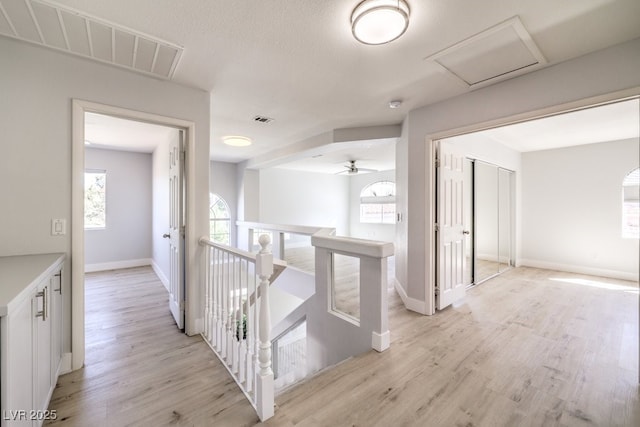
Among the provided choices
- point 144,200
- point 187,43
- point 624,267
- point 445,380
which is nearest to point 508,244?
point 624,267

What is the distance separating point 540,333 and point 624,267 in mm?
3350

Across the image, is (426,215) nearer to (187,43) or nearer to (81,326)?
(187,43)

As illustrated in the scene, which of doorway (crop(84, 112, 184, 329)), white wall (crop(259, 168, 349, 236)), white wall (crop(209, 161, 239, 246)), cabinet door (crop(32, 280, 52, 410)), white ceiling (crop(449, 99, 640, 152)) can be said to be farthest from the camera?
white wall (crop(259, 168, 349, 236))

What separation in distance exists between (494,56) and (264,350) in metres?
2.66

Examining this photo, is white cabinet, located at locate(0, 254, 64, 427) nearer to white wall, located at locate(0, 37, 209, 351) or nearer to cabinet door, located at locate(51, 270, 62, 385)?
cabinet door, located at locate(51, 270, 62, 385)

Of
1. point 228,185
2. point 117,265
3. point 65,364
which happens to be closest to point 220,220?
point 228,185

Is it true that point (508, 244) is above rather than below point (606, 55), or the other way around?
below

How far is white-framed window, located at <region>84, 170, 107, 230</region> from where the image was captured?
508 centimetres

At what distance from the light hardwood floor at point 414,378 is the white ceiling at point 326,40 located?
5.68 ft

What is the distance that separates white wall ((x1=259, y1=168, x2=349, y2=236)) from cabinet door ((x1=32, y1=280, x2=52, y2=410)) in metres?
6.09

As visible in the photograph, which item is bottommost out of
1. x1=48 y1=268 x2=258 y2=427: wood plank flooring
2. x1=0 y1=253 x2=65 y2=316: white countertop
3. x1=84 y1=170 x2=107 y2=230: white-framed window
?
x1=48 y1=268 x2=258 y2=427: wood plank flooring

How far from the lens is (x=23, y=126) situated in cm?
184

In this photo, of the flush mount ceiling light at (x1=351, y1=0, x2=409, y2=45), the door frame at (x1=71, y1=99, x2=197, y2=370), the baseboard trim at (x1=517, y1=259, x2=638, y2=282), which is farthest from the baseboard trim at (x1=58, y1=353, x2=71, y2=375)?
the baseboard trim at (x1=517, y1=259, x2=638, y2=282)

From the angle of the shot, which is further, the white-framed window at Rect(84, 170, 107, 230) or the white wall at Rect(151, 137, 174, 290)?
the white-framed window at Rect(84, 170, 107, 230)
